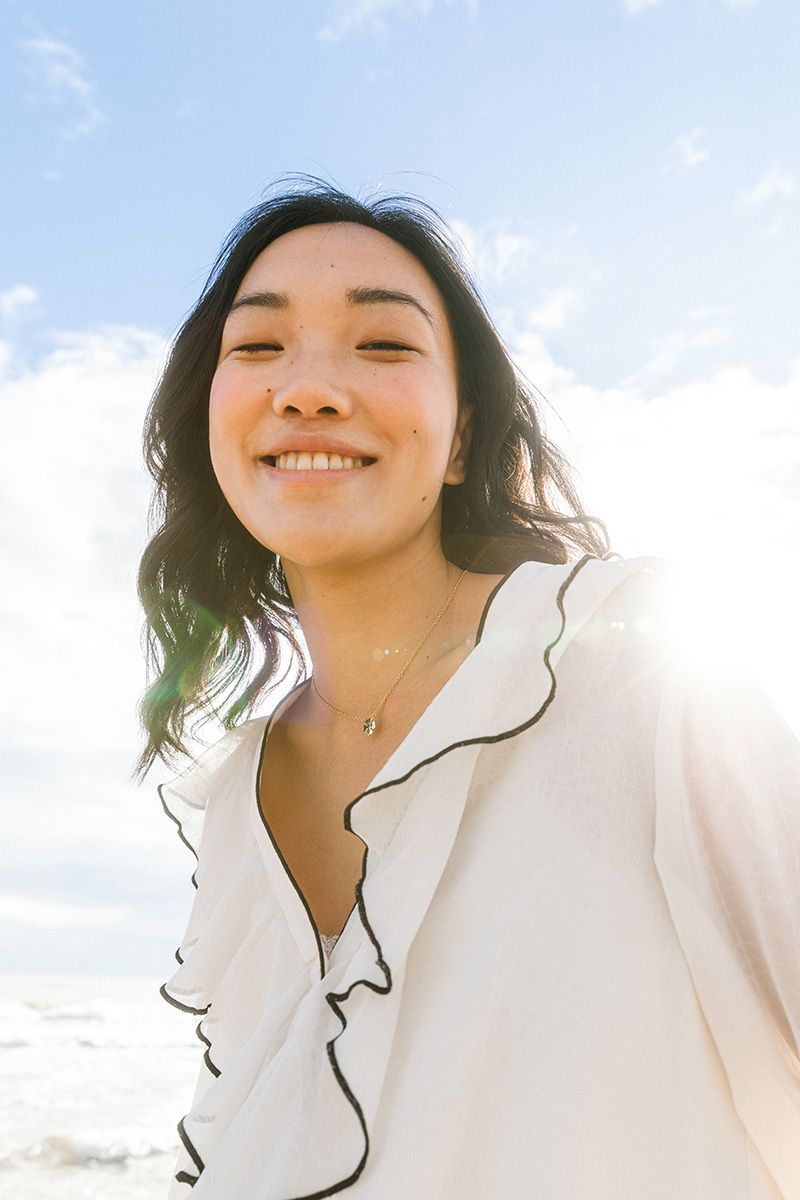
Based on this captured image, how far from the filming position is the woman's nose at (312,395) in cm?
197

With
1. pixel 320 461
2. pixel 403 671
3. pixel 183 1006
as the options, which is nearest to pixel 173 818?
pixel 183 1006

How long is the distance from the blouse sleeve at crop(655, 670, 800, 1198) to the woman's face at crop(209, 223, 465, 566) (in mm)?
804

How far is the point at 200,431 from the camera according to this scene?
267 cm

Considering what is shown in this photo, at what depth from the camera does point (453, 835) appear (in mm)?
1537

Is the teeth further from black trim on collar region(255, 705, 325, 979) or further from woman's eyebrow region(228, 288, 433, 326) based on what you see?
black trim on collar region(255, 705, 325, 979)

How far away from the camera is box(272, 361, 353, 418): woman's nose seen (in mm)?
1972

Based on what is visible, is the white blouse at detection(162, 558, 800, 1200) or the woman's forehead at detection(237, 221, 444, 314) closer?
the white blouse at detection(162, 558, 800, 1200)

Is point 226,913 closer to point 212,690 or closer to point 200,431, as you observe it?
point 212,690

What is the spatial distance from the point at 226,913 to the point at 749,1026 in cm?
119

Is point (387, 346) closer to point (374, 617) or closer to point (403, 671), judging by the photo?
point (374, 617)

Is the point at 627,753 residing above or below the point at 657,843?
above

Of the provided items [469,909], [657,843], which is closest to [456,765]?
[469,909]

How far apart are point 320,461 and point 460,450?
0.56 metres

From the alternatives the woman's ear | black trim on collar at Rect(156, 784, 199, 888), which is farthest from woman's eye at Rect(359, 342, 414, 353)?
black trim on collar at Rect(156, 784, 199, 888)
